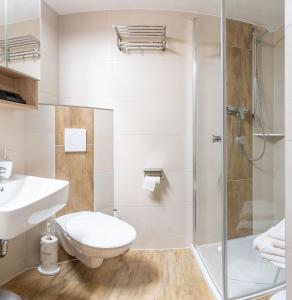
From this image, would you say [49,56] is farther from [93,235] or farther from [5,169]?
[93,235]

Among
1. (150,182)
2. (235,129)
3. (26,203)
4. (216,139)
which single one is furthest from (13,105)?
(235,129)

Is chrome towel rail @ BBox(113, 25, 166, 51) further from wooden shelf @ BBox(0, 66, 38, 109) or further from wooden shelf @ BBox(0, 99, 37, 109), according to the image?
wooden shelf @ BBox(0, 99, 37, 109)

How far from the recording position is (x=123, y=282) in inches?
70.3

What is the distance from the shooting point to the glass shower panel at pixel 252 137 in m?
1.67

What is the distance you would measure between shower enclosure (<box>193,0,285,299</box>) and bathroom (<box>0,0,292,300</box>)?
1 cm

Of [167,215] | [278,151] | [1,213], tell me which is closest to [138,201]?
[167,215]

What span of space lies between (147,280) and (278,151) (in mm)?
1368

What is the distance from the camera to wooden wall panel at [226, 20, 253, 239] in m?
1.68

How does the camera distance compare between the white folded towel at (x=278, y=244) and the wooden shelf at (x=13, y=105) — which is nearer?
the white folded towel at (x=278, y=244)

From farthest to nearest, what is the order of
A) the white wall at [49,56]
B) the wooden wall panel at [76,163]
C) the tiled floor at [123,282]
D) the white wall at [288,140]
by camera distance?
the white wall at [49,56]
the wooden wall panel at [76,163]
the tiled floor at [123,282]
the white wall at [288,140]

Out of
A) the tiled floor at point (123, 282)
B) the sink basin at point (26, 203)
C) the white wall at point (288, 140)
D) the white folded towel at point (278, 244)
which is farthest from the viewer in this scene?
the tiled floor at point (123, 282)

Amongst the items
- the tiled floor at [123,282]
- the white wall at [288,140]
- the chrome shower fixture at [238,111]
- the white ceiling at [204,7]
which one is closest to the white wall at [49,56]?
the white ceiling at [204,7]

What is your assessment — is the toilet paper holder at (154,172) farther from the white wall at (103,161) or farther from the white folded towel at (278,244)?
the white folded towel at (278,244)

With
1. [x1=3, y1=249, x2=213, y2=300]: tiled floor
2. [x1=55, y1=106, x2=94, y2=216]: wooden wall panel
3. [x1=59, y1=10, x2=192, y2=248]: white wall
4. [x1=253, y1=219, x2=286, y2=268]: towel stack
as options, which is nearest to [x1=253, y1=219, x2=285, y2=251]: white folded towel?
[x1=253, y1=219, x2=286, y2=268]: towel stack
